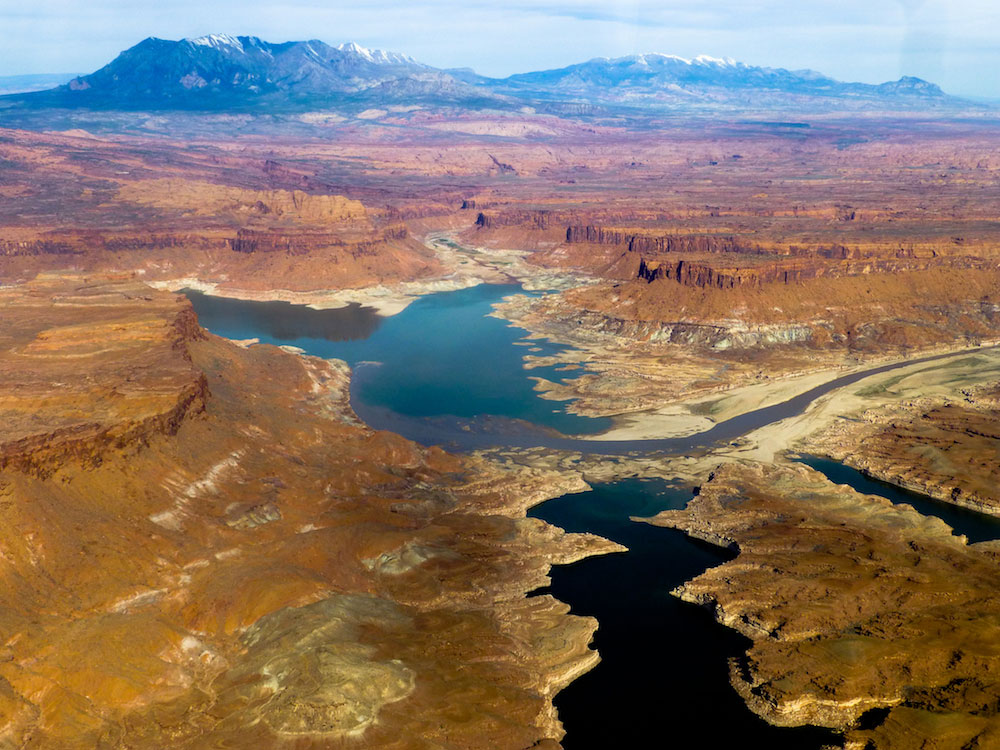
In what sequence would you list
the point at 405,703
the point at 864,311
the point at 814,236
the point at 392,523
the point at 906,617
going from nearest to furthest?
the point at 405,703, the point at 906,617, the point at 392,523, the point at 864,311, the point at 814,236

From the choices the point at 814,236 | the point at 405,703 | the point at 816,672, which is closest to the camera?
the point at 405,703

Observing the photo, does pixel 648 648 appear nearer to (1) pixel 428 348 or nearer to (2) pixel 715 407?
(2) pixel 715 407

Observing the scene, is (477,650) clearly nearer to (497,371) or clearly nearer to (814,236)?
(497,371)

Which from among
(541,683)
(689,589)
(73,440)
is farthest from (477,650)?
(73,440)

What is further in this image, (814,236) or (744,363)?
(814,236)

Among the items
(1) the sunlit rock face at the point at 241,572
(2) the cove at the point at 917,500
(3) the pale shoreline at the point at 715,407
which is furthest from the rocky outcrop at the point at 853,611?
(3) the pale shoreline at the point at 715,407

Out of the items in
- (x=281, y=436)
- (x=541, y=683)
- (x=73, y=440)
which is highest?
(x=73, y=440)

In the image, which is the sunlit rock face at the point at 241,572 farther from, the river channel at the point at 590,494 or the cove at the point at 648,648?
the river channel at the point at 590,494
